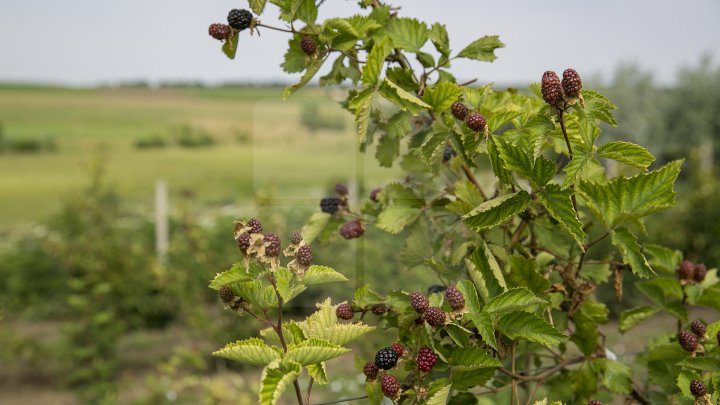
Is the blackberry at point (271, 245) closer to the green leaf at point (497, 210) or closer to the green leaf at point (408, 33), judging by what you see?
the green leaf at point (497, 210)

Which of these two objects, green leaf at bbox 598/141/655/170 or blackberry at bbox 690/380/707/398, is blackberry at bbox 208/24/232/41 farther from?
blackberry at bbox 690/380/707/398

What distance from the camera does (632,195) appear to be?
3.45 ft

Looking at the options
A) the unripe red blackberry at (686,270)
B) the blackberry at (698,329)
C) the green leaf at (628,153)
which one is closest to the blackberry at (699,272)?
the unripe red blackberry at (686,270)

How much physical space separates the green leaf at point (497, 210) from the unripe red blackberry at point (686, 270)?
1.70ft

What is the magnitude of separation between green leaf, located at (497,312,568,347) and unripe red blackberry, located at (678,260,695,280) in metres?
0.47

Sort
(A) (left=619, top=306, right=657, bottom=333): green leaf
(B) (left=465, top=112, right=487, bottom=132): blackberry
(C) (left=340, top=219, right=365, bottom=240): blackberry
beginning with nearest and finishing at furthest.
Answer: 1. (B) (left=465, top=112, right=487, bottom=132): blackberry
2. (C) (left=340, top=219, right=365, bottom=240): blackberry
3. (A) (left=619, top=306, right=657, bottom=333): green leaf

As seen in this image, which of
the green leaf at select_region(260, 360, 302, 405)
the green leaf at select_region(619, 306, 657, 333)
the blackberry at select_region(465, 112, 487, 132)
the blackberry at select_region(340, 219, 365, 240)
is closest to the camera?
the green leaf at select_region(260, 360, 302, 405)

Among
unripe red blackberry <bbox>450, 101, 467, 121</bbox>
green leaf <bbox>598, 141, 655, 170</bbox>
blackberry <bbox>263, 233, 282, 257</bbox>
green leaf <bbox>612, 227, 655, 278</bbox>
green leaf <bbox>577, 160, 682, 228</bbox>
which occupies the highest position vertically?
unripe red blackberry <bbox>450, 101, 467, 121</bbox>

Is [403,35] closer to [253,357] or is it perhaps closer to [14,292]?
[253,357]

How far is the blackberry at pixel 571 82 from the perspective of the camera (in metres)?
0.89

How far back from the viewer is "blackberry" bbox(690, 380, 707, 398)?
3.34 ft

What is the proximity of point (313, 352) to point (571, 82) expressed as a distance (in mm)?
496

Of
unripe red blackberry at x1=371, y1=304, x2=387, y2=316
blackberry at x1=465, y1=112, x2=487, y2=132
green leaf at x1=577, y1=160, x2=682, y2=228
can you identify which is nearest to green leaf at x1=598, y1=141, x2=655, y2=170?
green leaf at x1=577, y1=160, x2=682, y2=228

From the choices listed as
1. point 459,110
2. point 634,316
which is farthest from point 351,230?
point 634,316
